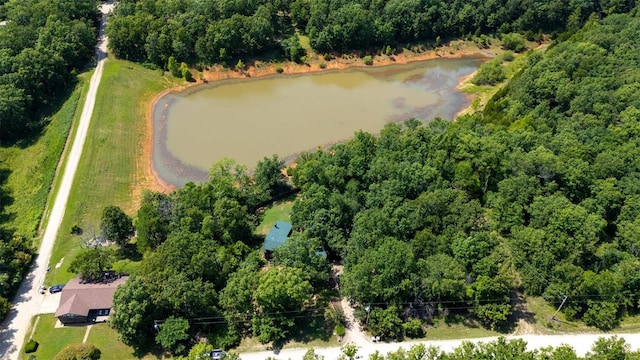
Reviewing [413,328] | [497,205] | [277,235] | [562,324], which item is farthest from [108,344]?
[562,324]

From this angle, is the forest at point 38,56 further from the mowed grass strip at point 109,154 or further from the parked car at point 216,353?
the parked car at point 216,353

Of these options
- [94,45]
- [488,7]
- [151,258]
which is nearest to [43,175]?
[151,258]

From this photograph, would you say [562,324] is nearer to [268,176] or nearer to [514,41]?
[268,176]

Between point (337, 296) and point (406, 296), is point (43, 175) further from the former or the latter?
point (406, 296)

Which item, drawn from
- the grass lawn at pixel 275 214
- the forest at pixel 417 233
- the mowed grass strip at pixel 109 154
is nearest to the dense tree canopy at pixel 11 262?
the mowed grass strip at pixel 109 154

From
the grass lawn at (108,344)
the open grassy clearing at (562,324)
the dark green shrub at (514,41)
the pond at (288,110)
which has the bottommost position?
the grass lawn at (108,344)

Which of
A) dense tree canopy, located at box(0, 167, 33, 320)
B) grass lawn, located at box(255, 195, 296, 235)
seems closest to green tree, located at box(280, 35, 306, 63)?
grass lawn, located at box(255, 195, 296, 235)
